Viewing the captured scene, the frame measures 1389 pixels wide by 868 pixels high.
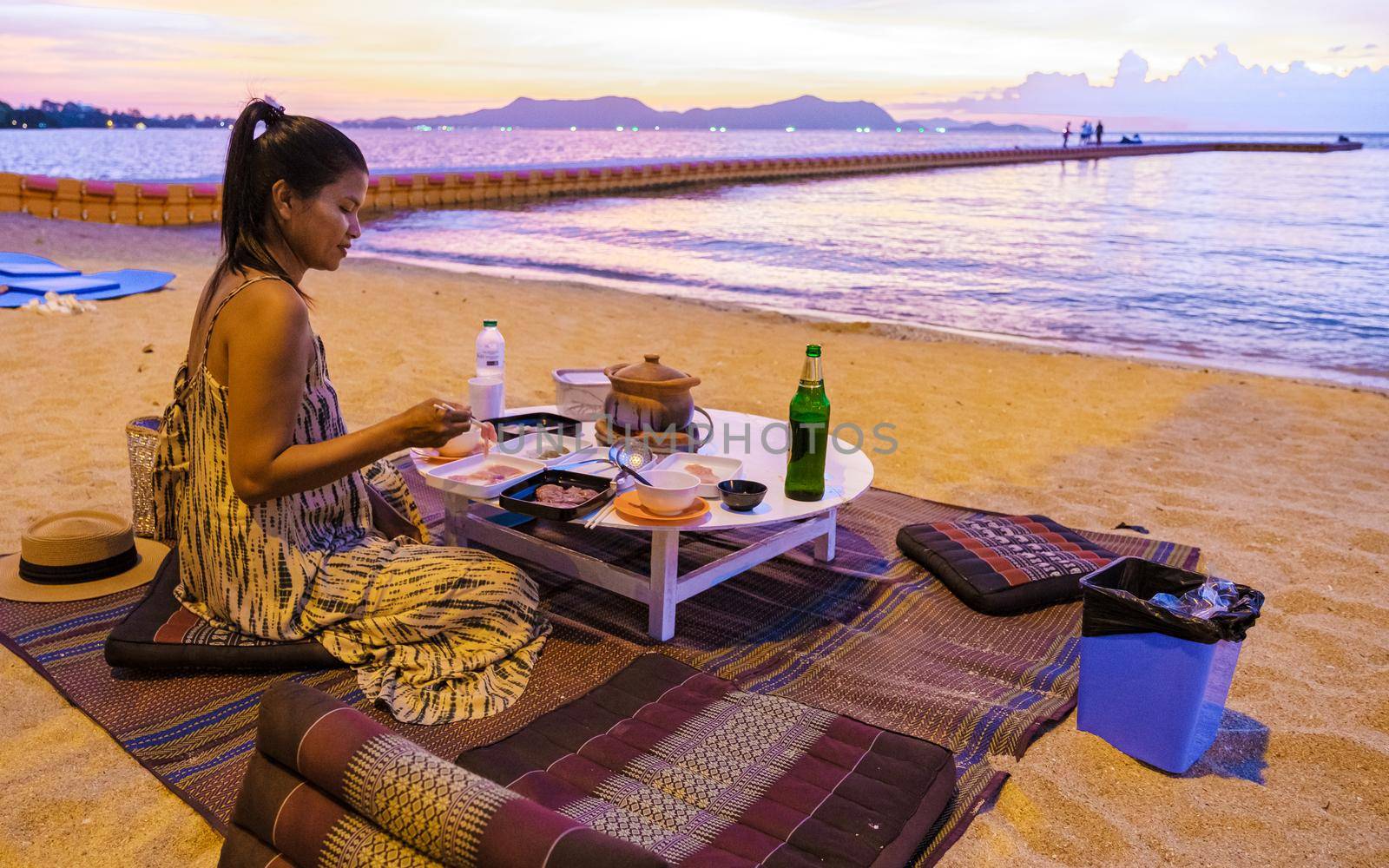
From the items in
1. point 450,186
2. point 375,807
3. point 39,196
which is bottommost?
point 375,807

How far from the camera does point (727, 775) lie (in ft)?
7.56

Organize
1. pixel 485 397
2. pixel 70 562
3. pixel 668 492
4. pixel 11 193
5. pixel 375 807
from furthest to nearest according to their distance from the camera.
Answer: pixel 11 193, pixel 485 397, pixel 70 562, pixel 668 492, pixel 375 807

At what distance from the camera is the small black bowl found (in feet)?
9.55

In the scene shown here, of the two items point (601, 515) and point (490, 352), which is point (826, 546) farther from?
point (490, 352)

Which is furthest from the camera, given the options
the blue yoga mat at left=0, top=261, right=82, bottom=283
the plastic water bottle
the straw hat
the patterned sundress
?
the blue yoga mat at left=0, top=261, right=82, bottom=283

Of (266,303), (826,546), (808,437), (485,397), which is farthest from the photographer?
(826,546)

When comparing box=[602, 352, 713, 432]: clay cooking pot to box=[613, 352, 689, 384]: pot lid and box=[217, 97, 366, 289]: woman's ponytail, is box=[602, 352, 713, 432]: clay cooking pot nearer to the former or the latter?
box=[613, 352, 689, 384]: pot lid

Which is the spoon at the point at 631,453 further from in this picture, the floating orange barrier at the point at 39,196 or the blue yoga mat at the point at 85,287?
the floating orange barrier at the point at 39,196

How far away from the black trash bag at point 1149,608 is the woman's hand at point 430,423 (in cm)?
168

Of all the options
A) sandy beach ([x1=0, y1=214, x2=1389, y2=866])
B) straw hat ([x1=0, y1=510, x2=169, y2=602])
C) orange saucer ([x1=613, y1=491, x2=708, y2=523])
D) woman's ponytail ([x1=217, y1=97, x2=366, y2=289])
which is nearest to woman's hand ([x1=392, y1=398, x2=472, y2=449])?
woman's ponytail ([x1=217, y1=97, x2=366, y2=289])

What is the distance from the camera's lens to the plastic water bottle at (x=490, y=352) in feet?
11.6

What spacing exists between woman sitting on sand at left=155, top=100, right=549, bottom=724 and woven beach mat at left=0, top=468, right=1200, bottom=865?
0.16 metres

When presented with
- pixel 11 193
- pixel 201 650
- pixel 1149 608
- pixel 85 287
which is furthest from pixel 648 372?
pixel 11 193

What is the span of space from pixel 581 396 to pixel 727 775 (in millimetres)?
1865
